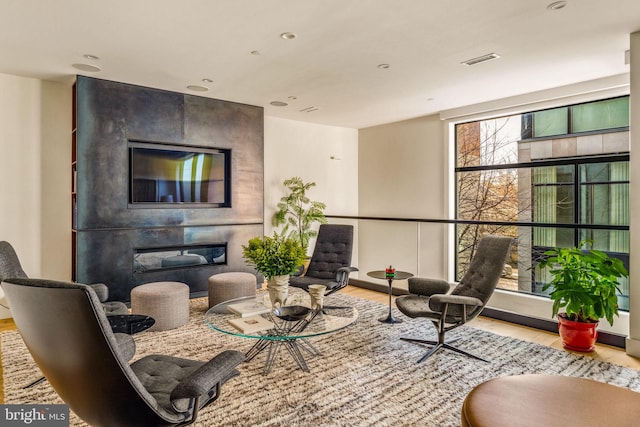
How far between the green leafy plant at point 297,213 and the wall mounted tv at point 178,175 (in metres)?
1.06

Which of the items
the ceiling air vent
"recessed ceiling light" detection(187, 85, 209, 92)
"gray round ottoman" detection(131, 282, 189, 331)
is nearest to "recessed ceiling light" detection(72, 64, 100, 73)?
"recessed ceiling light" detection(187, 85, 209, 92)

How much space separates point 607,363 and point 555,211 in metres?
2.19

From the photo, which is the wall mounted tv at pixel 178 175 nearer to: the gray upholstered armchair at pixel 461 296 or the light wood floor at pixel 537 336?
the light wood floor at pixel 537 336

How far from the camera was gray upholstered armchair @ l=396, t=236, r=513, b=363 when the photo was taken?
3248 mm

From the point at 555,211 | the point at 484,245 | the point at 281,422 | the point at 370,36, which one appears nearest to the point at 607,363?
the point at 484,245

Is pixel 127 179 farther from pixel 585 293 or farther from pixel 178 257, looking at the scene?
pixel 585 293

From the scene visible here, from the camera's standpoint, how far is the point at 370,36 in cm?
335

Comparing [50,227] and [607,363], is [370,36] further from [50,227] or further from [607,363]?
[50,227]

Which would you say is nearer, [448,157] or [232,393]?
[232,393]

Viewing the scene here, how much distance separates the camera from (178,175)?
5.33 metres

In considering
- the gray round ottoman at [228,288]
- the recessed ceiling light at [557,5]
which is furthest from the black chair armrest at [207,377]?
the recessed ceiling light at [557,5]

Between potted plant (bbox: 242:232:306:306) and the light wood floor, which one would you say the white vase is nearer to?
potted plant (bbox: 242:232:306:306)

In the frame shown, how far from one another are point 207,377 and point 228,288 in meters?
2.94

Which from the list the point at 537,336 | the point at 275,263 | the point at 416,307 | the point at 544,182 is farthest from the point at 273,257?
the point at 544,182
